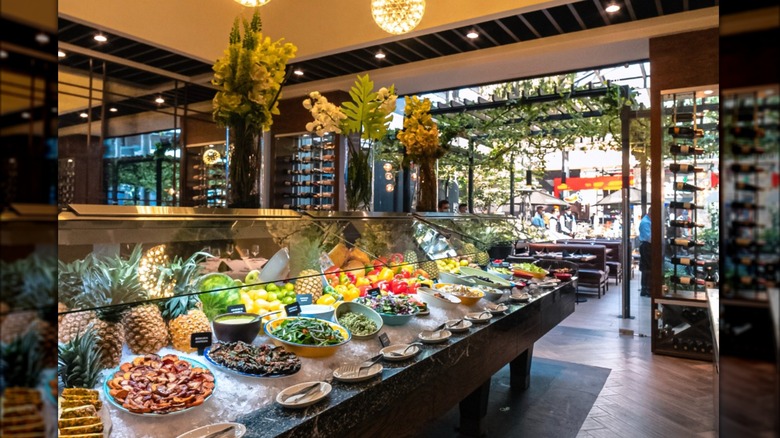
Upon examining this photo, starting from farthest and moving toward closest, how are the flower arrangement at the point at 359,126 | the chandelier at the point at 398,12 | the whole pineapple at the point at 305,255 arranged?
the chandelier at the point at 398,12 → the flower arrangement at the point at 359,126 → the whole pineapple at the point at 305,255

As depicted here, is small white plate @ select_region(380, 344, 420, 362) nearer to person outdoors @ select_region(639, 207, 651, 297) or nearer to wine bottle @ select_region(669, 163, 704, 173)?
wine bottle @ select_region(669, 163, 704, 173)

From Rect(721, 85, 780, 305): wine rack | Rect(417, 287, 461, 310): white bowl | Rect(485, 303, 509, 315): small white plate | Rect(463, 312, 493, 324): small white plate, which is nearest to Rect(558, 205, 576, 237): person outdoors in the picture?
Rect(485, 303, 509, 315): small white plate

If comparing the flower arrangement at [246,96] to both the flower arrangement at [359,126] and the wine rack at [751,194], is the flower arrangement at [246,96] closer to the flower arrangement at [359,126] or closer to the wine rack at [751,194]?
the flower arrangement at [359,126]

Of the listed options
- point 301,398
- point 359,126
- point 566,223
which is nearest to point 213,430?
point 301,398

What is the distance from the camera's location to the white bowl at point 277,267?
2059 mm

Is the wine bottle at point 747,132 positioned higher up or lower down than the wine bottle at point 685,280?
higher up

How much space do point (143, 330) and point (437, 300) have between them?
5.95 ft

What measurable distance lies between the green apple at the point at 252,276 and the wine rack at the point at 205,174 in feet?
21.6

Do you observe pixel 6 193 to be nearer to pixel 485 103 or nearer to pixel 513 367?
pixel 513 367

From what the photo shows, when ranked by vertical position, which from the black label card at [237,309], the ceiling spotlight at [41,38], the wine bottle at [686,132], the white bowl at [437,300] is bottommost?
the white bowl at [437,300]

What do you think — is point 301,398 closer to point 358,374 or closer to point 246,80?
point 358,374

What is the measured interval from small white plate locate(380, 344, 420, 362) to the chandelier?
2.62m

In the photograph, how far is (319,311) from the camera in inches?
98.5

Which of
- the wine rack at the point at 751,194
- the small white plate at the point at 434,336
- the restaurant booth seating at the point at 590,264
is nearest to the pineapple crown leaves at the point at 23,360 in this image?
the wine rack at the point at 751,194
